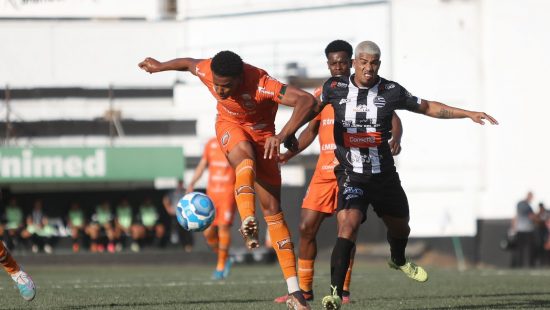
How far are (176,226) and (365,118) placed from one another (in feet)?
68.3

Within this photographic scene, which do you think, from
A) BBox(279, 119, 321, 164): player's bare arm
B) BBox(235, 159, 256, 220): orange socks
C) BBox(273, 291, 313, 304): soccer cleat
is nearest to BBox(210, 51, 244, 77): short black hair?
BBox(235, 159, 256, 220): orange socks

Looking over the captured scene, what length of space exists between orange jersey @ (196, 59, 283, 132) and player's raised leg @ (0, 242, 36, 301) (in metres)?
2.25

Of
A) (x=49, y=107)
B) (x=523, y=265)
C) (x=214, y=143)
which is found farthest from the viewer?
(x=49, y=107)

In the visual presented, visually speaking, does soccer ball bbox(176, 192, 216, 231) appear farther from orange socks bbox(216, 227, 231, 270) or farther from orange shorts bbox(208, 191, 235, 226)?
orange shorts bbox(208, 191, 235, 226)

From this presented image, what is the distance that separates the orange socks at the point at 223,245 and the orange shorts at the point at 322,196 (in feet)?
17.4

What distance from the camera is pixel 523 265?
26.1 meters

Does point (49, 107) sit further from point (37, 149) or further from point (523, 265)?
point (523, 265)

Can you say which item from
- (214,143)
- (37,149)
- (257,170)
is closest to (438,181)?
(37,149)

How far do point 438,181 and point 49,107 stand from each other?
11.7m

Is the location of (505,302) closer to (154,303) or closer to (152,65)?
(154,303)

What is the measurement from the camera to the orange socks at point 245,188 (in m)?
9.27

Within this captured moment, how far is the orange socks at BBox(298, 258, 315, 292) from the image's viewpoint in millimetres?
10698

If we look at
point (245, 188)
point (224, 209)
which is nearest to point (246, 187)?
point (245, 188)

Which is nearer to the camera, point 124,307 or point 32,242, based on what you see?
point 124,307
